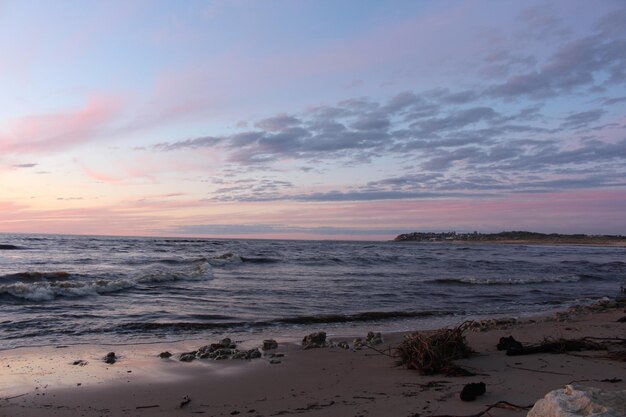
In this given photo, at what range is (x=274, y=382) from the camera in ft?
21.5

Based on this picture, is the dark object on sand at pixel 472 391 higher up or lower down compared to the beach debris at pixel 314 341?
higher up

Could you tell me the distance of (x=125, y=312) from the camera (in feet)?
41.5

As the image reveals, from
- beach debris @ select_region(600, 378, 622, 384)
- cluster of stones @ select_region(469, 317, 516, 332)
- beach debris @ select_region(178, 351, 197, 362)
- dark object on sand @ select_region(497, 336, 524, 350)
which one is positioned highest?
beach debris @ select_region(600, 378, 622, 384)

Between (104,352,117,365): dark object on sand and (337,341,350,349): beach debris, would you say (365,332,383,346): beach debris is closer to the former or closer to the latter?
(337,341,350,349): beach debris

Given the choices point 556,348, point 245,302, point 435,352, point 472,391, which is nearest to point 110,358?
point 435,352

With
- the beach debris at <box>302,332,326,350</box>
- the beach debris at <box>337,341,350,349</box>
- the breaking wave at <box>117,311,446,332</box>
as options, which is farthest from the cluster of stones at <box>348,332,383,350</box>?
the breaking wave at <box>117,311,446,332</box>

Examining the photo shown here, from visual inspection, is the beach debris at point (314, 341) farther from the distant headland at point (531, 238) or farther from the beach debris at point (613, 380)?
the distant headland at point (531, 238)

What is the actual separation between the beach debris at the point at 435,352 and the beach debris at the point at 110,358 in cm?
438

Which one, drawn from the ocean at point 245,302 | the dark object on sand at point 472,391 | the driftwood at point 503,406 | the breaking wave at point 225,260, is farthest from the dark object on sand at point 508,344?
the breaking wave at point 225,260

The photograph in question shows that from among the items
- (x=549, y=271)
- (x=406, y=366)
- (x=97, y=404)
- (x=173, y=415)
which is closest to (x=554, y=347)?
(x=406, y=366)

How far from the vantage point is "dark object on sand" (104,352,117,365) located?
7.51 meters

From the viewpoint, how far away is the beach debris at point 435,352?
6.55 metres

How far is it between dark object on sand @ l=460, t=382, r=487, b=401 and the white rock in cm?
177

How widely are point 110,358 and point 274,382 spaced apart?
2864 millimetres
